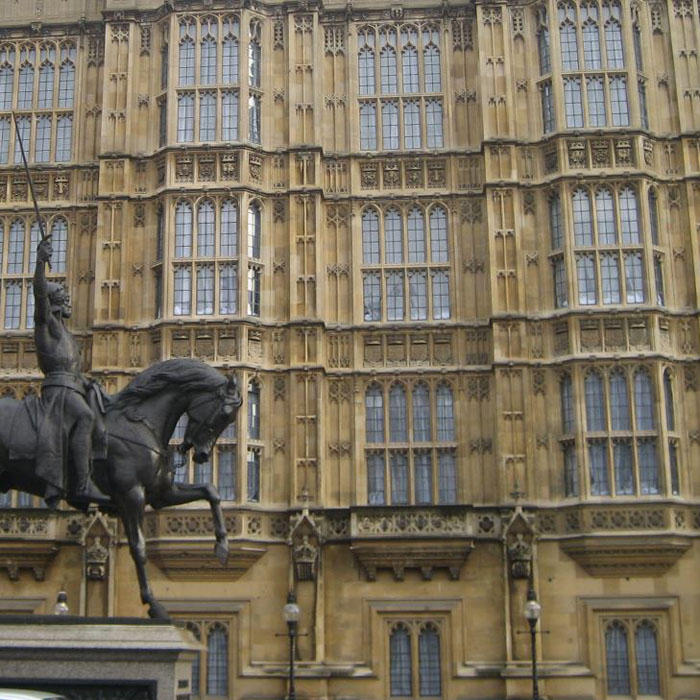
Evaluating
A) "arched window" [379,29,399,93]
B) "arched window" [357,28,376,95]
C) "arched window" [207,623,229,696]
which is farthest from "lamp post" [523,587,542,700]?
"arched window" [357,28,376,95]

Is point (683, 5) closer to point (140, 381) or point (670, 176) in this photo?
point (670, 176)

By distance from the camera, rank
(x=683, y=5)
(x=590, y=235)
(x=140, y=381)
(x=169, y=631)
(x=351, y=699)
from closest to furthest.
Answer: (x=169, y=631)
(x=140, y=381)
(x=351, y=699)
(x=590, y=235)
(x=683, y=5)

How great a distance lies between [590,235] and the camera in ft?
103

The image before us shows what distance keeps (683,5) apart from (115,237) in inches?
687

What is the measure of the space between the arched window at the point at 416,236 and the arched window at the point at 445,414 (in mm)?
3791

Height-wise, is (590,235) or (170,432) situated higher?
(590,235)

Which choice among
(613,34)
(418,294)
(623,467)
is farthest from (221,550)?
(613,34)

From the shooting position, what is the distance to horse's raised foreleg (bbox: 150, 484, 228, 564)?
14.6 meters

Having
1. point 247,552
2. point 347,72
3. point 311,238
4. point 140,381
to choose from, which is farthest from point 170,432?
point 347,72

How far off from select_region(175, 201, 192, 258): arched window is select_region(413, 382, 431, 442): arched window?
729cm

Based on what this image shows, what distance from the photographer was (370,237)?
107 feet

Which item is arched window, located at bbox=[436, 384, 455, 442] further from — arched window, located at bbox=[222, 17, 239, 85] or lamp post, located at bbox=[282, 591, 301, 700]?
arched window, located at bbox=[222, 17, 239, 85]

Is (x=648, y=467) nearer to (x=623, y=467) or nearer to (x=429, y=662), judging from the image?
(x=623, y=467)

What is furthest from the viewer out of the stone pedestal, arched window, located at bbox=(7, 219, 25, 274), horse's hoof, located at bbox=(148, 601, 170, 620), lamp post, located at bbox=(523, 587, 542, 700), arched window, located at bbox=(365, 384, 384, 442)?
arched window, located at bbox=(7, 219, 25, 274)
